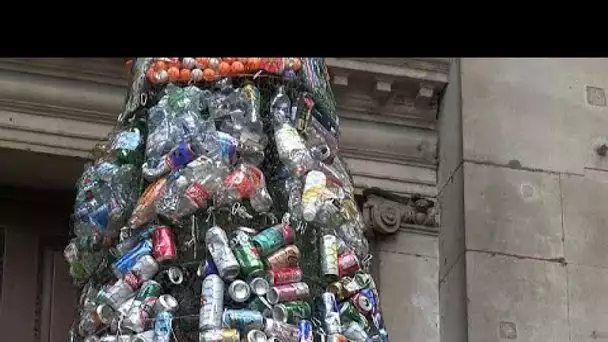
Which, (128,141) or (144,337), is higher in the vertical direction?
(128,141)

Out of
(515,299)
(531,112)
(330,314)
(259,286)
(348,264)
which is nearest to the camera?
(259,286)

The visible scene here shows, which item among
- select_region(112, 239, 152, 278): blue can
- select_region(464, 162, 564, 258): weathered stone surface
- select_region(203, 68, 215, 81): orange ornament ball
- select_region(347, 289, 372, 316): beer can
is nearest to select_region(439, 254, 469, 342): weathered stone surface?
select_region(464, 162, 564, 258): weathered stone surface

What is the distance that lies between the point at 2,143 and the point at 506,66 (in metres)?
3.53

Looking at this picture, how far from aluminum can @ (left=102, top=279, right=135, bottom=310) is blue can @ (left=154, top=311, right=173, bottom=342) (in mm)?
262

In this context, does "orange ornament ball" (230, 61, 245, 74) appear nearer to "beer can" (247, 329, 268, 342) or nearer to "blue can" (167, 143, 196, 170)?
"blue can" (167, 143, 196, 170)

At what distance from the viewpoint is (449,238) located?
31.0 feet

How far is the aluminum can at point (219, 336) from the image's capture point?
6289 millimetres

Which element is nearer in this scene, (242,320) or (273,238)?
(242,320)

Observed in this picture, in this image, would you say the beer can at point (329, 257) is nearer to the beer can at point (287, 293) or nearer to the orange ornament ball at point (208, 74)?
the beer can at point (287, 293)

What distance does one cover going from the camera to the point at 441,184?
9719mm

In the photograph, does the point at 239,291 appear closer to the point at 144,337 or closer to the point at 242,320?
the point at 242,320

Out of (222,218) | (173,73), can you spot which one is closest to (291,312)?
(222,218)

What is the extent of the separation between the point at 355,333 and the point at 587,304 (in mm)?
2933
